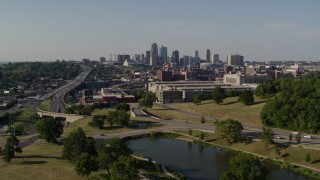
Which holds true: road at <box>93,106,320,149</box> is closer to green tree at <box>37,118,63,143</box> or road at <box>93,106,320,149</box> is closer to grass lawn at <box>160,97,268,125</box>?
grass lawn at <box>160,97,268,125</box>

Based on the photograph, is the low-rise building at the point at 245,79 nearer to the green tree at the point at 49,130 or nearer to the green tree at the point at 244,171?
the green tree at the point at 49,130

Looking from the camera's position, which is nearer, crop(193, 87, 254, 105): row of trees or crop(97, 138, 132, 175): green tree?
crop(97, 138, 132, 175): green tree

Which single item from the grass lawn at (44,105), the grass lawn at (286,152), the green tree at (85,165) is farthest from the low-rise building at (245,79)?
the green tree at (85,165)

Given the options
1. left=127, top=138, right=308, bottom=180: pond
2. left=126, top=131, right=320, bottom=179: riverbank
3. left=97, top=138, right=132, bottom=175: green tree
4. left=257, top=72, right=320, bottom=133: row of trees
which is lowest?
left=127, top=138, right=308, bottom=180: pond

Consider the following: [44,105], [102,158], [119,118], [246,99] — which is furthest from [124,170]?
[44,105]

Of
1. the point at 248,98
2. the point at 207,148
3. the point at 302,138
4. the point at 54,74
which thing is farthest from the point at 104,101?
the point at 54,74

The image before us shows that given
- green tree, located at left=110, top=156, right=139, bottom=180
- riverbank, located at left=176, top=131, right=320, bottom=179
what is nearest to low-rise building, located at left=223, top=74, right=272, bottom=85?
riverbank, located at left=176, top=131, right=320, bottom=179

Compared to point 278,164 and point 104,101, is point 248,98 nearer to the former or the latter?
point 278,164
